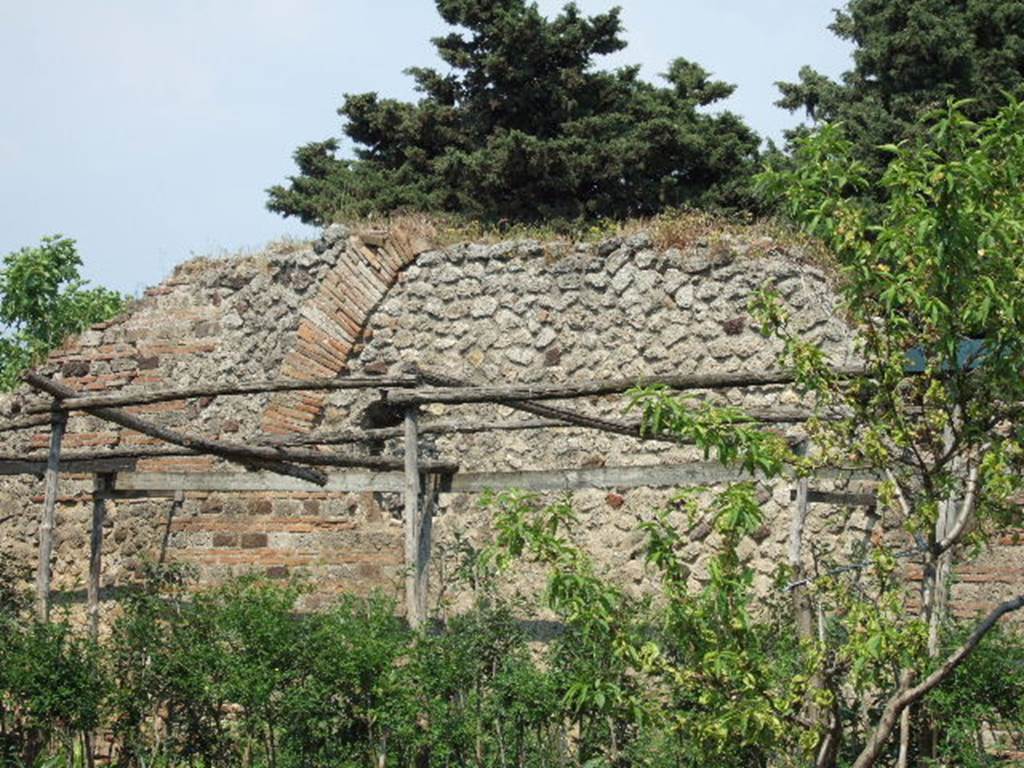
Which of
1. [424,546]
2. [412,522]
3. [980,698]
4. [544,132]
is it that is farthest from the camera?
[544,132]

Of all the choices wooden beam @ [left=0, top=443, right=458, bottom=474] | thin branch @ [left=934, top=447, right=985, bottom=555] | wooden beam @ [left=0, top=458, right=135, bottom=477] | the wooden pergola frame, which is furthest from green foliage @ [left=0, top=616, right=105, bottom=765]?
thin branch @ [left=934, top=447, right=985, bottom=555]

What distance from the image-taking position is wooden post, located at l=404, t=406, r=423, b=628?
8484 millimetres

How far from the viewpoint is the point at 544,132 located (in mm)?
20016

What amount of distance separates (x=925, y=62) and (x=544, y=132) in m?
4.56

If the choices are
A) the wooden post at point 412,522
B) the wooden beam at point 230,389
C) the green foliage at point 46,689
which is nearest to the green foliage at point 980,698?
the wooden post at point 412,522

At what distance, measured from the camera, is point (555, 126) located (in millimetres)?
20016

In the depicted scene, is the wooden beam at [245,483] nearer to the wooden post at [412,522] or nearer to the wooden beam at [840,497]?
the wooden post at [412,522]

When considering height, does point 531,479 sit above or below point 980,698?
above

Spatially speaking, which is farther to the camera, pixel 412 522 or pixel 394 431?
pixel 394 431

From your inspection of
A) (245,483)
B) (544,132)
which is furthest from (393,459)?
(544,132)

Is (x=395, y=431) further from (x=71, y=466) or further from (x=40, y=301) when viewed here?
(x=40, y=301)

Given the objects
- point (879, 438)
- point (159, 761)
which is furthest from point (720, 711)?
point (159, 761)

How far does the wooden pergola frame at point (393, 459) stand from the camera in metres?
8.59

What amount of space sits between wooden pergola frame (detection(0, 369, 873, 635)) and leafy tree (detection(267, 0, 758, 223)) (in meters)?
8.61
